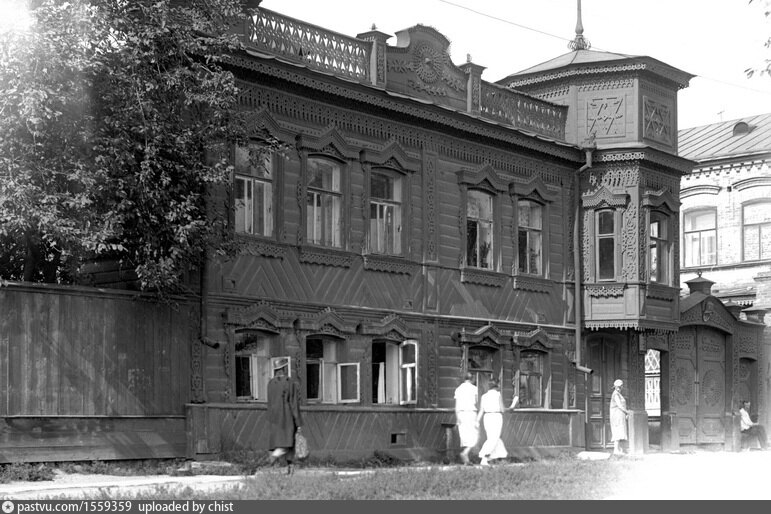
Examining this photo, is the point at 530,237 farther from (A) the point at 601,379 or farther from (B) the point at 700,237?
(B) the point at 700,237

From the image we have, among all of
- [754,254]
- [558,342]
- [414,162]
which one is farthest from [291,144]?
[754,254]

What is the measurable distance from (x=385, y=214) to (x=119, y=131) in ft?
27.8

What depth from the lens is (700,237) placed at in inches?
1969

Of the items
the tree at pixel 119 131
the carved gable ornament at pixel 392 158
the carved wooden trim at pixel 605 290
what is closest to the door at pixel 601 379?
the carved wooden trim at pixel 605 290

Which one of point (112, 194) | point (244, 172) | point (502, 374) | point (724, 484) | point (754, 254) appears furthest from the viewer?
point (754, 254)

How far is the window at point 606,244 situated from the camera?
3312 centimetres

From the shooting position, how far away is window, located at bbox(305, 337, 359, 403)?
25703mm

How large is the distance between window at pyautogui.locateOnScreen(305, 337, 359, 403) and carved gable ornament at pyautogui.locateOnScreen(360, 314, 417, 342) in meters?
0.77

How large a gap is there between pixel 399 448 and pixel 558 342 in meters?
7.02

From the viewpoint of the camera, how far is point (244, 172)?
2441 cm

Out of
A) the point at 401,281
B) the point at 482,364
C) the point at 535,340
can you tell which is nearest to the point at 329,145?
the point at 401,281

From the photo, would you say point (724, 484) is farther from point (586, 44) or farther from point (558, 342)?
point (586, 44)

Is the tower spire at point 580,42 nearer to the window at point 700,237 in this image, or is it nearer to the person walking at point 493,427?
the person walking at point 493,427

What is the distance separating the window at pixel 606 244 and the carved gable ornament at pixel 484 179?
11.7ft
